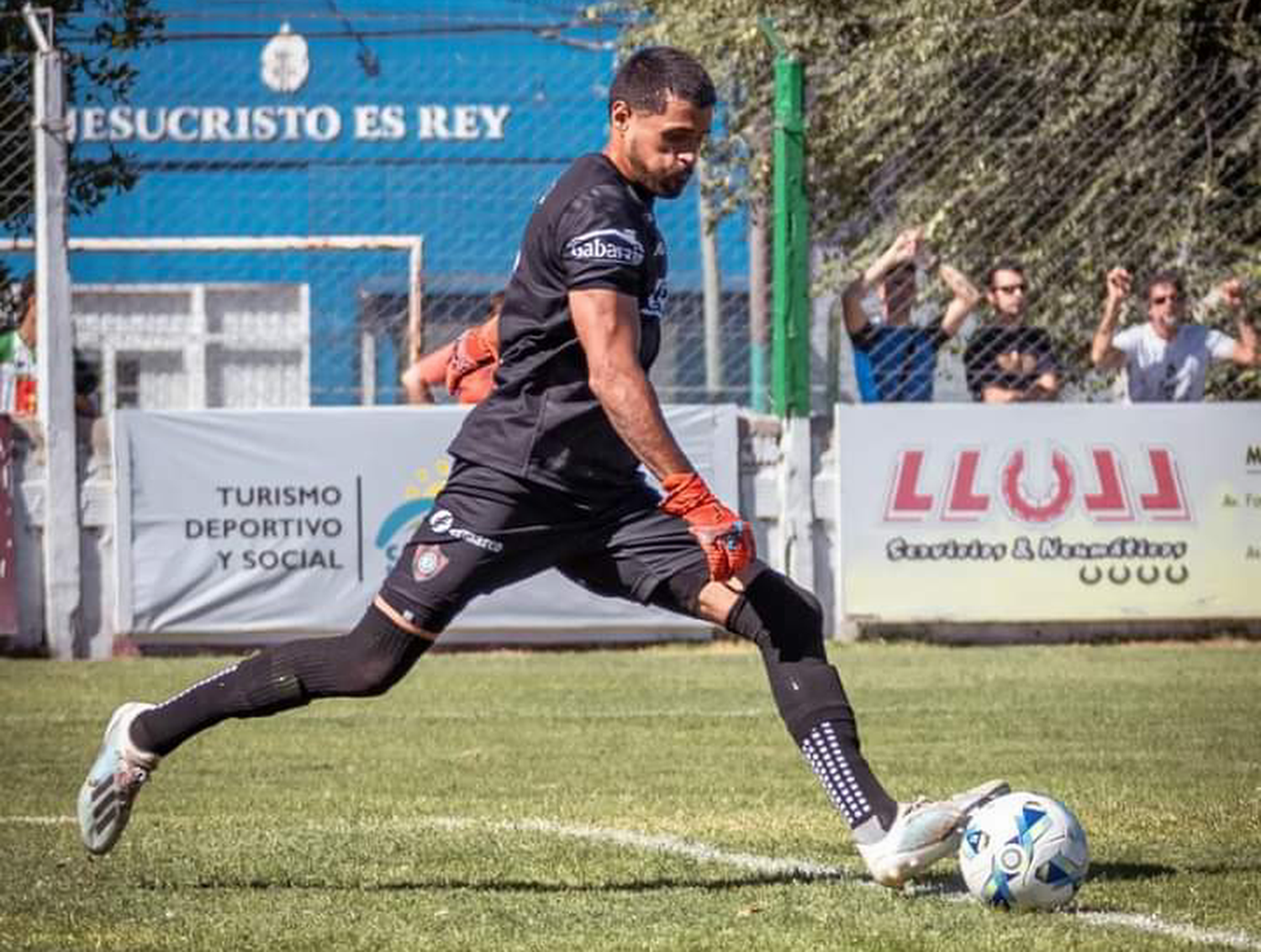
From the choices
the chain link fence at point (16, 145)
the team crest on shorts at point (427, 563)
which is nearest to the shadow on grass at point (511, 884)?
the team crest on shorts at point (427, 563)

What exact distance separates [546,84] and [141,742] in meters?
12.6

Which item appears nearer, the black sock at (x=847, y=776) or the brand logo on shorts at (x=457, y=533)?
the black sock at (x=847, y=776)

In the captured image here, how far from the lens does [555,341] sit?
19.7 ft

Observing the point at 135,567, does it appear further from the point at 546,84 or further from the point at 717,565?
the point at 717,565

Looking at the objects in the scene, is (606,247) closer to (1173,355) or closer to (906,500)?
(906,500)

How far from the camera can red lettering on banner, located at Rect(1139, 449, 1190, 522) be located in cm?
1362

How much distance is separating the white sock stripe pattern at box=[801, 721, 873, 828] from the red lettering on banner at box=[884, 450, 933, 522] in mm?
7679

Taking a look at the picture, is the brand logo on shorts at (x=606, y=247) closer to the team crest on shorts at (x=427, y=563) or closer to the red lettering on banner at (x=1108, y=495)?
the team crest on shorts at (x=427, y=563)

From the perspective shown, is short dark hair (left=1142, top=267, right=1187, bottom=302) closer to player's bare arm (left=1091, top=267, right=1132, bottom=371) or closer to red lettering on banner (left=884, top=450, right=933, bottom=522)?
player's bare arm (left=1091, top=267, right=1132, bottom=371)

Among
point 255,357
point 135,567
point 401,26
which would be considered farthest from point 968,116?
point 401,26

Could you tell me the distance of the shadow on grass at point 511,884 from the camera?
5922mm

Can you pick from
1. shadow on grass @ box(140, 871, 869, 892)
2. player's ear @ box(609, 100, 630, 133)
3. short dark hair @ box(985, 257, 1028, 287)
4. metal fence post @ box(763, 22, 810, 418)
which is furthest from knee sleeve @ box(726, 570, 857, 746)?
short dark hair @ box(985, 257, 1028, 287)

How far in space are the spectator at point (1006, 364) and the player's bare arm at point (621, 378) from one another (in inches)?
326

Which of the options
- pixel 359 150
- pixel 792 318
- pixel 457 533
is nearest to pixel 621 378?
pixel 457 533
